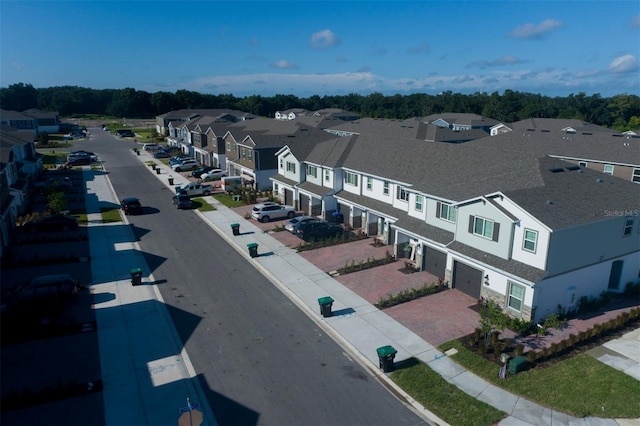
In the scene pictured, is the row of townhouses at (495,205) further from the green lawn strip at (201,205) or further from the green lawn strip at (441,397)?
the green lawn strip at (201,205)

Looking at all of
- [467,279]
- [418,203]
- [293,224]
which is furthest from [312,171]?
[467,279]

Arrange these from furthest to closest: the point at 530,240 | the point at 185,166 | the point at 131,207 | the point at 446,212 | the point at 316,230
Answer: the point at 185,166 < the point at 131,207 < the point at 316,230 < the point at 446,212 < the point at 530,240

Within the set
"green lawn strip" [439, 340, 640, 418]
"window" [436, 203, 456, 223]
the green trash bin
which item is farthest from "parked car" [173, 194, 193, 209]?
the green trash bin

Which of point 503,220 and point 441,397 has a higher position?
point 503,220

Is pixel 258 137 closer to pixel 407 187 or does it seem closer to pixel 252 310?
pixel 407 187

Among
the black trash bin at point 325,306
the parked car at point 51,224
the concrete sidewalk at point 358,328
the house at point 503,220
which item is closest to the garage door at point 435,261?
the house at point 503,220

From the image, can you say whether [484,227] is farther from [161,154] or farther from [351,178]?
[161,154]
